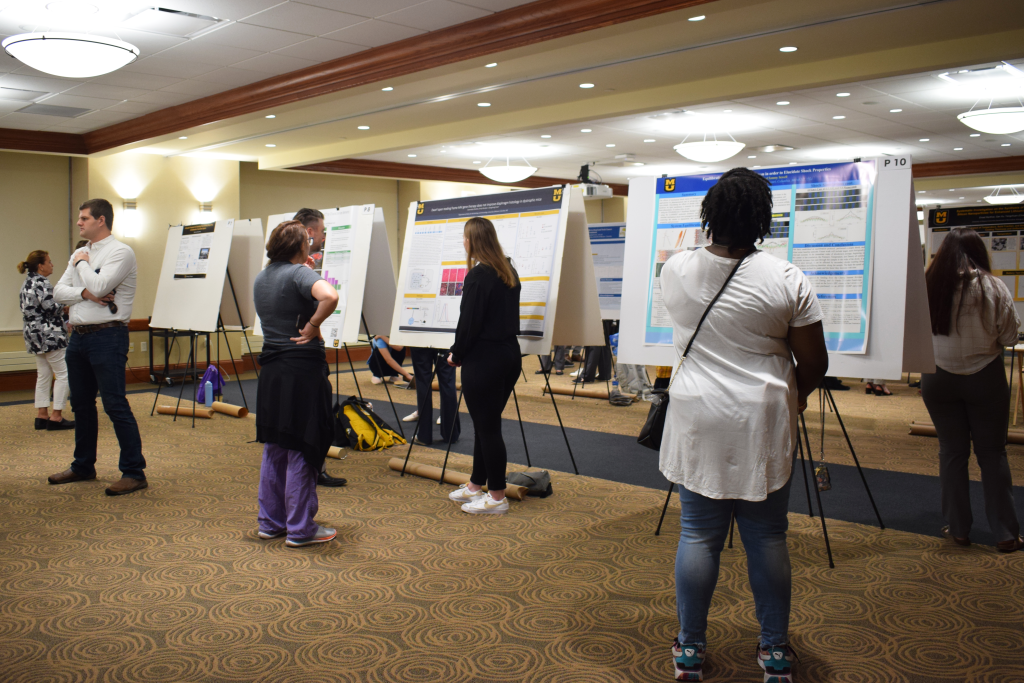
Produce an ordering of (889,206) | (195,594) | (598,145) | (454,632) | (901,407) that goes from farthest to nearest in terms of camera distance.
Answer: (598,145) → (901,407) → (889,206) → (195,594) → (454,632)

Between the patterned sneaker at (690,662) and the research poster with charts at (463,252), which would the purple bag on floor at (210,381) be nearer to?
the research poster with charts at (463,252)

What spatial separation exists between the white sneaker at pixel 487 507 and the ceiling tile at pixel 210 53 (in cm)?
400

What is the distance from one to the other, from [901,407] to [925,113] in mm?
3627

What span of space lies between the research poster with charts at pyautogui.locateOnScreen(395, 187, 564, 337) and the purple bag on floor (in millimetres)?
3448

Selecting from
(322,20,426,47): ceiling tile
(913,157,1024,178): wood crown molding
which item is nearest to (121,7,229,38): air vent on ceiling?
(322,20,426,47): ceiling tile

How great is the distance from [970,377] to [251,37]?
5079mm

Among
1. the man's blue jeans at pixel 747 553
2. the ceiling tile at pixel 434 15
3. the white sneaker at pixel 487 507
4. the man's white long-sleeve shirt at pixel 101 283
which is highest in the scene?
the ceiling tile at pixel 434 15

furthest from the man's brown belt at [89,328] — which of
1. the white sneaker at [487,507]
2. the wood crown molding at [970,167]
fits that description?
the wood crown molding at [970,167]

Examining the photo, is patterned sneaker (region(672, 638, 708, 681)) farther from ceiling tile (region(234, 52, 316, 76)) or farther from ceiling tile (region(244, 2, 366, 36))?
ceiling tile (region(234, 52, 316, 76))

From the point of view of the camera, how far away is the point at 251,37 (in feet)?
18.2

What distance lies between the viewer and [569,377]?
9820 millimetres

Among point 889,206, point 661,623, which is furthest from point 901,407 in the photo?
point 661,623

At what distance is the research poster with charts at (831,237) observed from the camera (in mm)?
3184

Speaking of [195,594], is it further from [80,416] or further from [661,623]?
[80,416]
